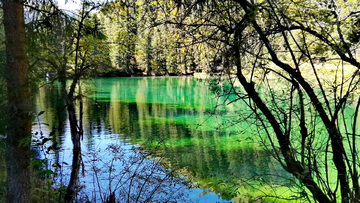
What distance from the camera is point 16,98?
286cm

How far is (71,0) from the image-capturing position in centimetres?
371

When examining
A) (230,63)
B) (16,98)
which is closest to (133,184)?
(16,98)

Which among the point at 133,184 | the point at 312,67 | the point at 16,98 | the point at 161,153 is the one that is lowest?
the point at 161,153

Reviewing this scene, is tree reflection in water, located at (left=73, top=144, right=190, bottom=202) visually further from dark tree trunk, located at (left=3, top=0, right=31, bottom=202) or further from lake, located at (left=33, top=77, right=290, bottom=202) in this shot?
dark tree trunk, located at (left=3, top=0, right=31, bottom=202)

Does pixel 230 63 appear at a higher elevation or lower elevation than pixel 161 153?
higher

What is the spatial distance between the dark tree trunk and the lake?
30 cm

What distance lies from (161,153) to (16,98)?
5.36m

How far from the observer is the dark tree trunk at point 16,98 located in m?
2.85

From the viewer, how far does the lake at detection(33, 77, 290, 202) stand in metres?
4.29

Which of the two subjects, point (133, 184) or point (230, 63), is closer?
point (230, 63)

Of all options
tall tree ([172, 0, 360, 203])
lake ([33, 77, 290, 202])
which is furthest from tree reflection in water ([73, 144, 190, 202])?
tall tree ([172, 0, 360, 203])

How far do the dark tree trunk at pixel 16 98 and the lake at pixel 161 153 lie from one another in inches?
11.7

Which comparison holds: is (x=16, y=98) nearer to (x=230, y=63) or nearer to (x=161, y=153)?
(x=230, y=63)

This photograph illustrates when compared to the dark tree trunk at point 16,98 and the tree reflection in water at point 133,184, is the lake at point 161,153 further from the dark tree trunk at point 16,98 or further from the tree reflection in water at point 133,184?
the dark tree trunk at point 16,98
